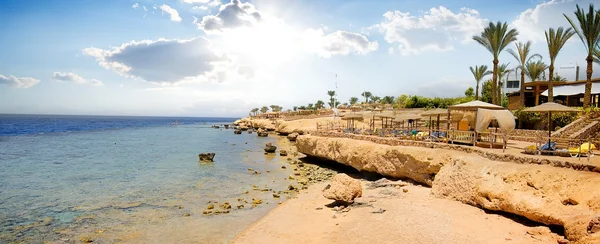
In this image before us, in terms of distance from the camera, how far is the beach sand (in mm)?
10234

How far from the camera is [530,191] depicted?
1138 cm

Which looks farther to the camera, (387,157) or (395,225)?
(387,157)

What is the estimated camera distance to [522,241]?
962 centimetres

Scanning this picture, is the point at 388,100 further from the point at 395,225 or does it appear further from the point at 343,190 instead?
the point at 395,225

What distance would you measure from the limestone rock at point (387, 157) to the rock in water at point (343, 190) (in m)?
4.70

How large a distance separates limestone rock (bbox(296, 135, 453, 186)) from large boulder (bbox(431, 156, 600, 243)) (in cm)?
200

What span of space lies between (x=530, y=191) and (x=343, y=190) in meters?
7.23

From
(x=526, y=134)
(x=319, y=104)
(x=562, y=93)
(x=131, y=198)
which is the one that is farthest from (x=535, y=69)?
(x=319, y=104)

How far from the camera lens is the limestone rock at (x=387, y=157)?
1711cm

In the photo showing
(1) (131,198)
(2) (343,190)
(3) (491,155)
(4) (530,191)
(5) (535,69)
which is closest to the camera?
(4) (530,191)

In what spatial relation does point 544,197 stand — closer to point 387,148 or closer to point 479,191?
point 479,191

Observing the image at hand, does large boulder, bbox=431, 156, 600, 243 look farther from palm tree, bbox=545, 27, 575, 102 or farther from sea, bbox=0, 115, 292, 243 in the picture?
palm tree, bbox=545, 27, 575, 102

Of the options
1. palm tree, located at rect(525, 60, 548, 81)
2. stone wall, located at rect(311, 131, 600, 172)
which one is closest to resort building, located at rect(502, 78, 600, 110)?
palm tree, located at rect(525, 60, 548, 81)

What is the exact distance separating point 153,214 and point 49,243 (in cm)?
422
